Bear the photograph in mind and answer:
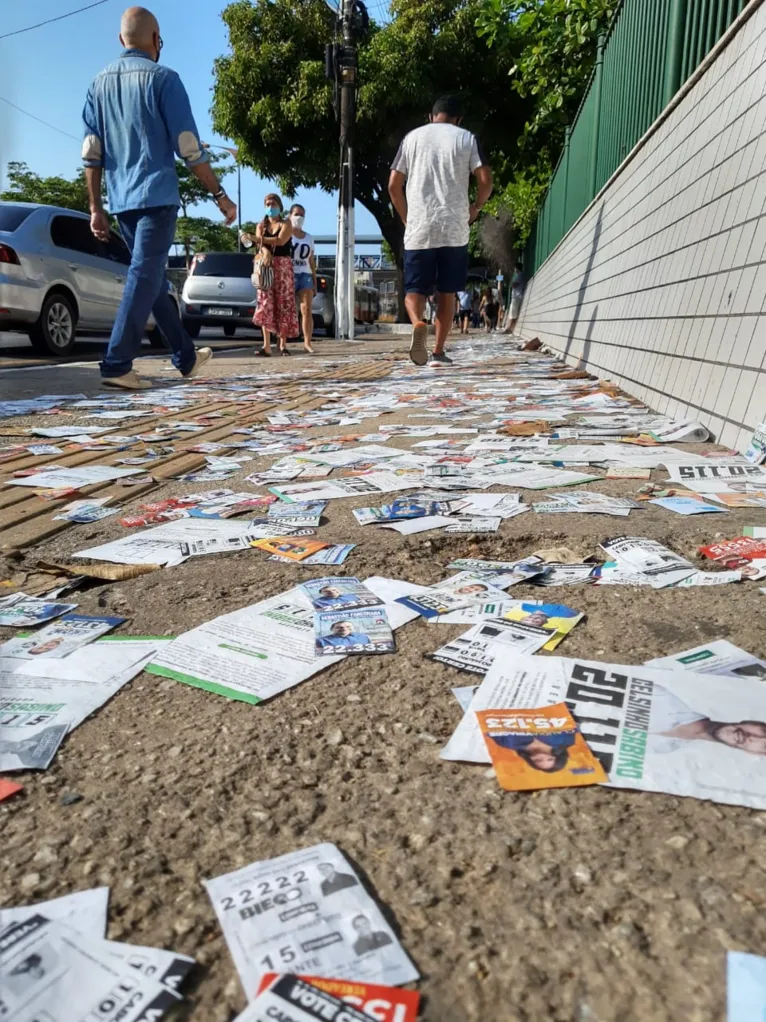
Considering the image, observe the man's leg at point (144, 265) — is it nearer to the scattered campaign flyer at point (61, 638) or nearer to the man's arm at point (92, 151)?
the man's arm at point (92, 151)

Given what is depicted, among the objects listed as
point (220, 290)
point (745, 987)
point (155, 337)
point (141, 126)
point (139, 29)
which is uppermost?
point (139, 29)

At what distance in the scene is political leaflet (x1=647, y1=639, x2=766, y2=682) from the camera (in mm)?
1289

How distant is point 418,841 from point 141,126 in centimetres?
503

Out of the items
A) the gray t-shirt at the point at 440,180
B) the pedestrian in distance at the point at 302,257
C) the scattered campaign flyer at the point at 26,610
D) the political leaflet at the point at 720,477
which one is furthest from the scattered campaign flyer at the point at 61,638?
the pedestrian in distance at the point at 302,257

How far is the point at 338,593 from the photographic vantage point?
1.66 meters

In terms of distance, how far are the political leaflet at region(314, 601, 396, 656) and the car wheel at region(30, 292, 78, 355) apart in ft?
24.4

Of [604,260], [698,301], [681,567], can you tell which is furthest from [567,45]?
[681,567]

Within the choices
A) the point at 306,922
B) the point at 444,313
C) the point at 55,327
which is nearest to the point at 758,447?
the point at 306,922

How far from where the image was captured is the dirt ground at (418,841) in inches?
29.1

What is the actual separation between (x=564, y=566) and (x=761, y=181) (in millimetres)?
1866

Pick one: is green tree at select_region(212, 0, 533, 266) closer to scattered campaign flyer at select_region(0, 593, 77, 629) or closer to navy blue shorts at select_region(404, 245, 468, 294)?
navy blue shorts at select_region(404, 245, 468, 294)

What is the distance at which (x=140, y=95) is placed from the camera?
16.1 feet

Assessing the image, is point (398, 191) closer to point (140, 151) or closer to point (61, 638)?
point (140, 151)

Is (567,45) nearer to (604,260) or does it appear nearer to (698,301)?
(604,260)
